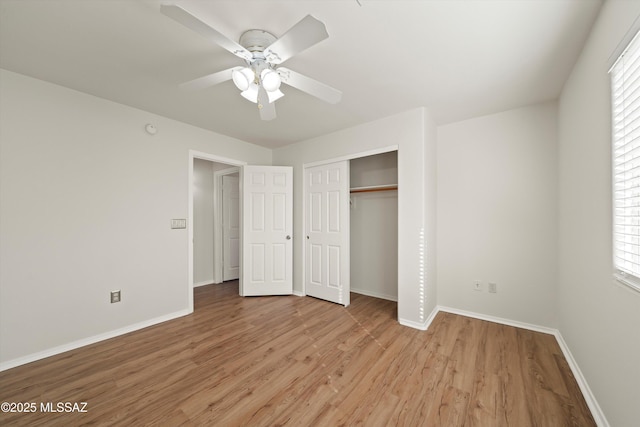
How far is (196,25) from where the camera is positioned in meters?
1.19

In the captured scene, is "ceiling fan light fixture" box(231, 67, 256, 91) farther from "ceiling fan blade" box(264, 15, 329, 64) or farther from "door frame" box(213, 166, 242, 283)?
"door frame" box(213, 166, 242, 283)

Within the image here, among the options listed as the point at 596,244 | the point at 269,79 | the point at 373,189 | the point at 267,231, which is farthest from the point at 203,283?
the point at 596,244

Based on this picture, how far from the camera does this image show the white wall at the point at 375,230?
3.54 m

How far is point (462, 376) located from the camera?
1.85 metres

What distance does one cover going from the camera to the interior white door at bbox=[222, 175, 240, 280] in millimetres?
4676

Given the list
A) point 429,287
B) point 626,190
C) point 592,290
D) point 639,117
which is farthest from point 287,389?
point 639,117

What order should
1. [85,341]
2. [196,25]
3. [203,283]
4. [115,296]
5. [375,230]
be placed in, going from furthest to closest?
1. [203,283]
2. [375,230]
3. [115,296]
4. [85,341]
5. [196,25]

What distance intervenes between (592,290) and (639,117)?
3.71 ft

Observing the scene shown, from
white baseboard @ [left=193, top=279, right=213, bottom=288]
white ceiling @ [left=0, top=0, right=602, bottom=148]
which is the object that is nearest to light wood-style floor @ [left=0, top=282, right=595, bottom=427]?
white baseboard @ [left=193, top=279, right=213, bottom=288]

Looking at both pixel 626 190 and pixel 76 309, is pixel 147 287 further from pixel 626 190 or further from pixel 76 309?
pixel 626 190

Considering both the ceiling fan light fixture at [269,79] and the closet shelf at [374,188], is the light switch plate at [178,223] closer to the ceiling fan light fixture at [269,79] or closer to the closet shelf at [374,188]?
the ceiling fan light fixture at [269,79]

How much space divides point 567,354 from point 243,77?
3380 millimetres

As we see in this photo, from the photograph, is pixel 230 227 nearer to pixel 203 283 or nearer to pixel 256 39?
pixel 203 283

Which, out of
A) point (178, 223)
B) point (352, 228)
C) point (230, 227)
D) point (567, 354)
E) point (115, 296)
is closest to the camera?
point (567, 354)
